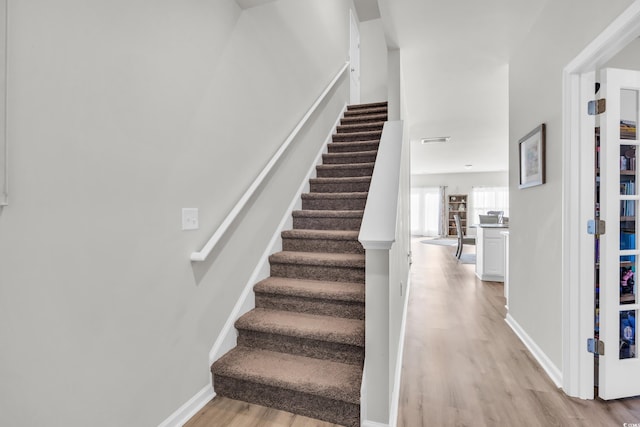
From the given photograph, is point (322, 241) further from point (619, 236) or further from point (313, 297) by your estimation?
point (619, 236)

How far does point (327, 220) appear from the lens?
111 inches

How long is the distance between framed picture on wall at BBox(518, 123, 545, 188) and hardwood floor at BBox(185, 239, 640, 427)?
1.34 meters

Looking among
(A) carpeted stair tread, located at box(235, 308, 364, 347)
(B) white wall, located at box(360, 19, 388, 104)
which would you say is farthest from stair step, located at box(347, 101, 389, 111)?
(A) carpeted stair tread, located at box(235, 308, 364, 347)

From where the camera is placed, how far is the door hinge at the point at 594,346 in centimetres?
179

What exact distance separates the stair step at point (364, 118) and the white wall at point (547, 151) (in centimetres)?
164

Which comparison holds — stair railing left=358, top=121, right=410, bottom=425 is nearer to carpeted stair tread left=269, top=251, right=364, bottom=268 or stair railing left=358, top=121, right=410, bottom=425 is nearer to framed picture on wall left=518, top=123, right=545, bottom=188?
carpeted stair tread left=269, top=251, right=364, bottom=268

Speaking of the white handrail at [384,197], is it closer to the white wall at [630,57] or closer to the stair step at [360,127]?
the white wall at [630,57]

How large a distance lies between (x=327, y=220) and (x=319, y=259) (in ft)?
2.01

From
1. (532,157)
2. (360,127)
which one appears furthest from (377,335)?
(360,127)

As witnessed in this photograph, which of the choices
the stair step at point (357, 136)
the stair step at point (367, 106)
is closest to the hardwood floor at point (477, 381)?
the stair step at point (357, 136)

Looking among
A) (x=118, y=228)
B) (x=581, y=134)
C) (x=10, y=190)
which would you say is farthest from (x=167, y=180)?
(x=581, y=134)

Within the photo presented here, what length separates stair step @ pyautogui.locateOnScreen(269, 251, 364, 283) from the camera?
7.21 ft

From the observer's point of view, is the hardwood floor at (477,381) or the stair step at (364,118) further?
the stair step at (364,118)

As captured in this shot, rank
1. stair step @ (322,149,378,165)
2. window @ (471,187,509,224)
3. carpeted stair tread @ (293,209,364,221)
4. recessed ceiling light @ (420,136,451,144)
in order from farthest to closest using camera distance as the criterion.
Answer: window @ (471,187,509,224) < recessed ceiling light @ (420,136,451,144) < stair step @ (322,149,378,165) < carpeted stair tread @ (293,209,364,221)
